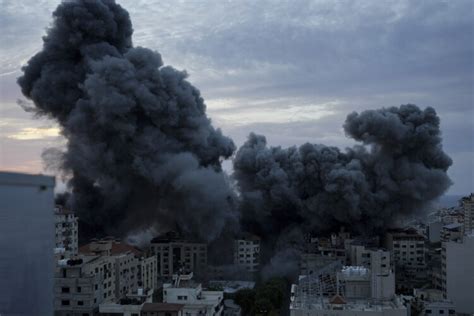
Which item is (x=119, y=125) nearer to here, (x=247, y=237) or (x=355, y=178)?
(x=247, y=237)

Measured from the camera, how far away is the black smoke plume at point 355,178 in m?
34.6

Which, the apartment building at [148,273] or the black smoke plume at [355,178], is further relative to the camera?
the black smoke plume at [355,178]

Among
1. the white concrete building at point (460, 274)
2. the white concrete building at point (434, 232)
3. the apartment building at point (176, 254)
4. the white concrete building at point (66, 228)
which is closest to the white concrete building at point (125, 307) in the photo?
the white concrete building at point (66, 228)

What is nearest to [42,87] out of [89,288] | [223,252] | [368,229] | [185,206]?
[185,206]

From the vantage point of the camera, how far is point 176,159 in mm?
30828

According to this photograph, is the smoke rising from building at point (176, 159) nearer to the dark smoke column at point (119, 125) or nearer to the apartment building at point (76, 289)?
the dark smoke column at point (119, 125)

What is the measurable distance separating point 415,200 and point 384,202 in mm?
1853

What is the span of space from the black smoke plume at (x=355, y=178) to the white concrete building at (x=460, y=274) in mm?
9762

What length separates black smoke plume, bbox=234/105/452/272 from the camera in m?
34.6

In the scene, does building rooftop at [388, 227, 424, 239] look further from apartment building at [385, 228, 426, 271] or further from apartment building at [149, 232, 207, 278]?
apartment building at [149, 232, 207, 278]

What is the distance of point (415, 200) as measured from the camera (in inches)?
1401

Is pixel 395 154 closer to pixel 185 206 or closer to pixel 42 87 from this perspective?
pixel 185 206

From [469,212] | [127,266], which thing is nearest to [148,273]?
[127,266]

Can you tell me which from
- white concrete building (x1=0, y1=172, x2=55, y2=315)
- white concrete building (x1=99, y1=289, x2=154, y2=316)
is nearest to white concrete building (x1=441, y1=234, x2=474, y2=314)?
white concrete building (x1=99, y1=289, x2=154, y2=316)
